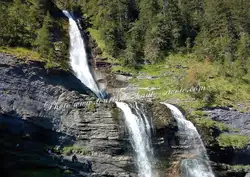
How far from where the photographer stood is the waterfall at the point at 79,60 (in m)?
48.0

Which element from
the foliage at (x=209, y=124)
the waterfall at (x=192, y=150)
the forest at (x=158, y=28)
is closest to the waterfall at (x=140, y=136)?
the waterfall at (x=192, y=150)

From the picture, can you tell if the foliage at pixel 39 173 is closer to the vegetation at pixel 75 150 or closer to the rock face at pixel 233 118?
the vegetation at pixel 75 150

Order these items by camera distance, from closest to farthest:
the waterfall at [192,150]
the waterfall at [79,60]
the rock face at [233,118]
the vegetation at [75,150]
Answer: the vegetation at [75,150]
the waterfall at [192,150]
the rock face at [233,118]
the waterfall at [79,60]

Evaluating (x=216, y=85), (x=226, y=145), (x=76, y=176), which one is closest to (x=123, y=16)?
(x=216, y=85)

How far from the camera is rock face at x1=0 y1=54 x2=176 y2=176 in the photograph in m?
30.3

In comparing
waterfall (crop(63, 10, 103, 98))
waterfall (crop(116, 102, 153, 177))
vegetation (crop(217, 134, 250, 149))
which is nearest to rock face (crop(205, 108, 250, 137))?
vegetation (crop(217, 134, 250, 149))

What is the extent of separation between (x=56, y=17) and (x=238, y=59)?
30.9 m

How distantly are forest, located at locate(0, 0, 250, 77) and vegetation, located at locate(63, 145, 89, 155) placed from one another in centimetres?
1940

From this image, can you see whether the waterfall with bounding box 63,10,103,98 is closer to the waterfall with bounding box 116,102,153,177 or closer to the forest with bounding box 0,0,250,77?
the forest with bounding box 0,0,250,77

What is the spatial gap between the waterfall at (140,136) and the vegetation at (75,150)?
14.3 ft

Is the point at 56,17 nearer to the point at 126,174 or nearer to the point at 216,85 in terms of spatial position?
the point at 216,85

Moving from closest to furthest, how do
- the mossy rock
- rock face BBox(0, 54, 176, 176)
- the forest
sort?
rock face BBox(0, 54, 176, 176)
the mossy rock
the forest

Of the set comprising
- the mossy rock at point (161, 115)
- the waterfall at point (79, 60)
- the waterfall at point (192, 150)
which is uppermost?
the waterfall at point (79, 60)

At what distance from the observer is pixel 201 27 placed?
211 feet
